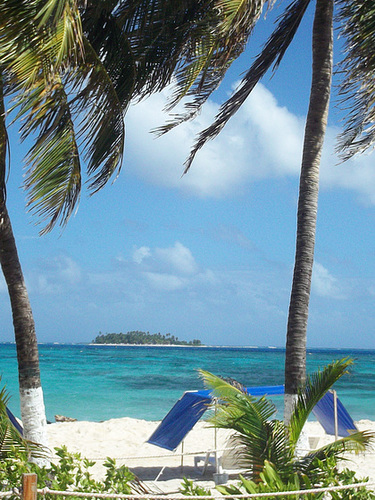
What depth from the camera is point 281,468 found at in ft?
14.0

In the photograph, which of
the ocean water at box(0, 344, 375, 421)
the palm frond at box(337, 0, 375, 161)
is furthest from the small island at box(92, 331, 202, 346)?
the palm frond at box(337, 0, 375, 161)

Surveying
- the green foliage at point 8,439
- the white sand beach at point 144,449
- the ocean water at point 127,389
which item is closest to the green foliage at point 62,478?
the green foliage at point 8,439

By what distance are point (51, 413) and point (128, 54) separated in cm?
1764

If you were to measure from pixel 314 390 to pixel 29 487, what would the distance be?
2355 mm

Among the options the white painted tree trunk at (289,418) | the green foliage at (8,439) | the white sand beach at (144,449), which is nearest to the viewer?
the green foliage at (8,439)

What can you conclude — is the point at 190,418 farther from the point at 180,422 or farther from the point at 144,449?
the point at 144,449

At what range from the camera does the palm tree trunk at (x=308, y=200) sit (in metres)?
5.40

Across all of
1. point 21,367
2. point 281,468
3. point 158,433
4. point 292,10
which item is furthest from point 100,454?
point 292,10

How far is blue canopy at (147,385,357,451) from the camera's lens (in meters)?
7.78

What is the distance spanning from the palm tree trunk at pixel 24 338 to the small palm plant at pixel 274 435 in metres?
1.50

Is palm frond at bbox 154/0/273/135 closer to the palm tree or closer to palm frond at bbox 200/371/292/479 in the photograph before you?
the palm tree

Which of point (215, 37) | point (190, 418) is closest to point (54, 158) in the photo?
point (215, 37)

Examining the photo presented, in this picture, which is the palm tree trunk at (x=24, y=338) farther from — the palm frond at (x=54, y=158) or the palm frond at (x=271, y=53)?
the palm frond at (x=271, y=53)

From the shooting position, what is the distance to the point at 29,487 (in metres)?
3.08
